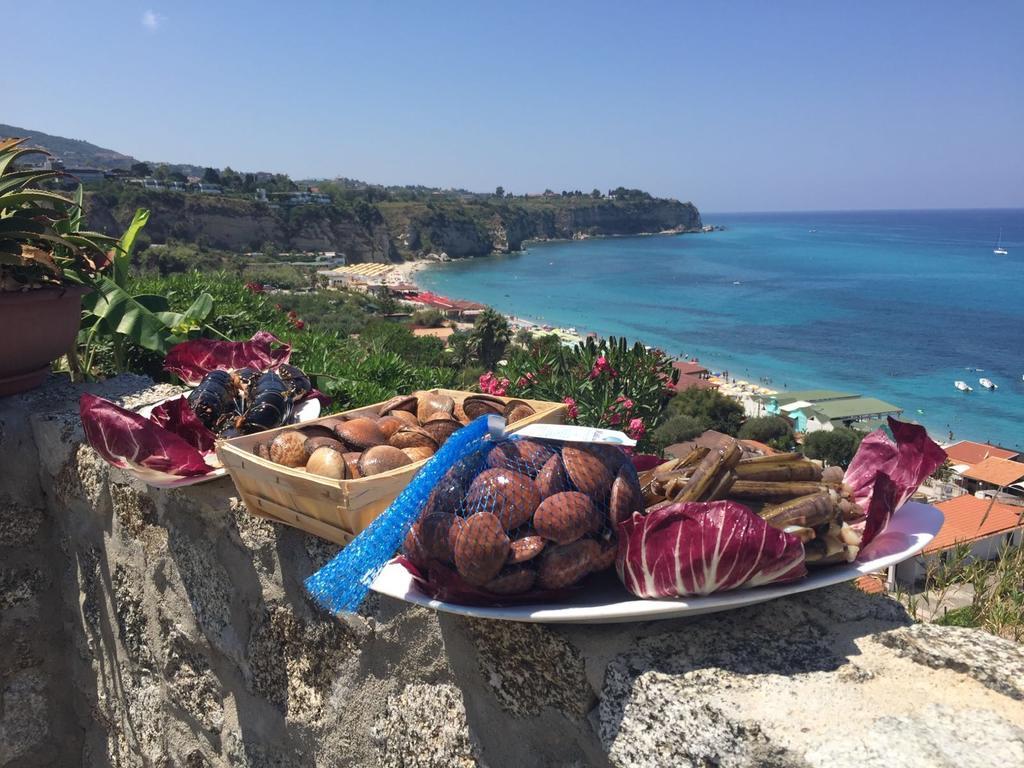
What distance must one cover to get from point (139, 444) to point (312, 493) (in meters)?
0.83

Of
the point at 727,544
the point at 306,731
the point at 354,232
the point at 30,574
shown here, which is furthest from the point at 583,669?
the point at 354,232

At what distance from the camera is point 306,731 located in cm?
208

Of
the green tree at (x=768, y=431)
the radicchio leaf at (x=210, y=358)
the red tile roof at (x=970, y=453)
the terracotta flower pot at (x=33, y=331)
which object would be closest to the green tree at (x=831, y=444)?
the green tree at (x=768, y=431)

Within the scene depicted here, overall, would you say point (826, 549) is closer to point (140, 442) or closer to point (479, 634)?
point (479, 634)

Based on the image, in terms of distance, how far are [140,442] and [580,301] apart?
8988 centimetres

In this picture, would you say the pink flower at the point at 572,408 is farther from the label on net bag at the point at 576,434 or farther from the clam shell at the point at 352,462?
the label on net bag at the point at 576,434

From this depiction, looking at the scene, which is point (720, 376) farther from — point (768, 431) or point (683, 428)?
point (683, 428)

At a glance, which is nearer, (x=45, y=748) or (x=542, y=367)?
(x=45, y=748)

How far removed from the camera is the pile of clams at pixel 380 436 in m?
1.91

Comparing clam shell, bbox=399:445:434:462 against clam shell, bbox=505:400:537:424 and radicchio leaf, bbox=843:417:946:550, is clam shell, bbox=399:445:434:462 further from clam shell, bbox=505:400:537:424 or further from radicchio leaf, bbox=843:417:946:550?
radicchio leaf, bbox=843:417:946:550

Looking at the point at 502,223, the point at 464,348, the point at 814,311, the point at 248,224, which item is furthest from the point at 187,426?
the point at 502,223

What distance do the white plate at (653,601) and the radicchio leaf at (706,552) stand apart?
0.02 meters

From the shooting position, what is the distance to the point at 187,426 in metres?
2.63

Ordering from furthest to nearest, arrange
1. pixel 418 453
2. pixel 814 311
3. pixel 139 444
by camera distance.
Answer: pixel 814 311 → pixel 139 444 → pixel 418 453
